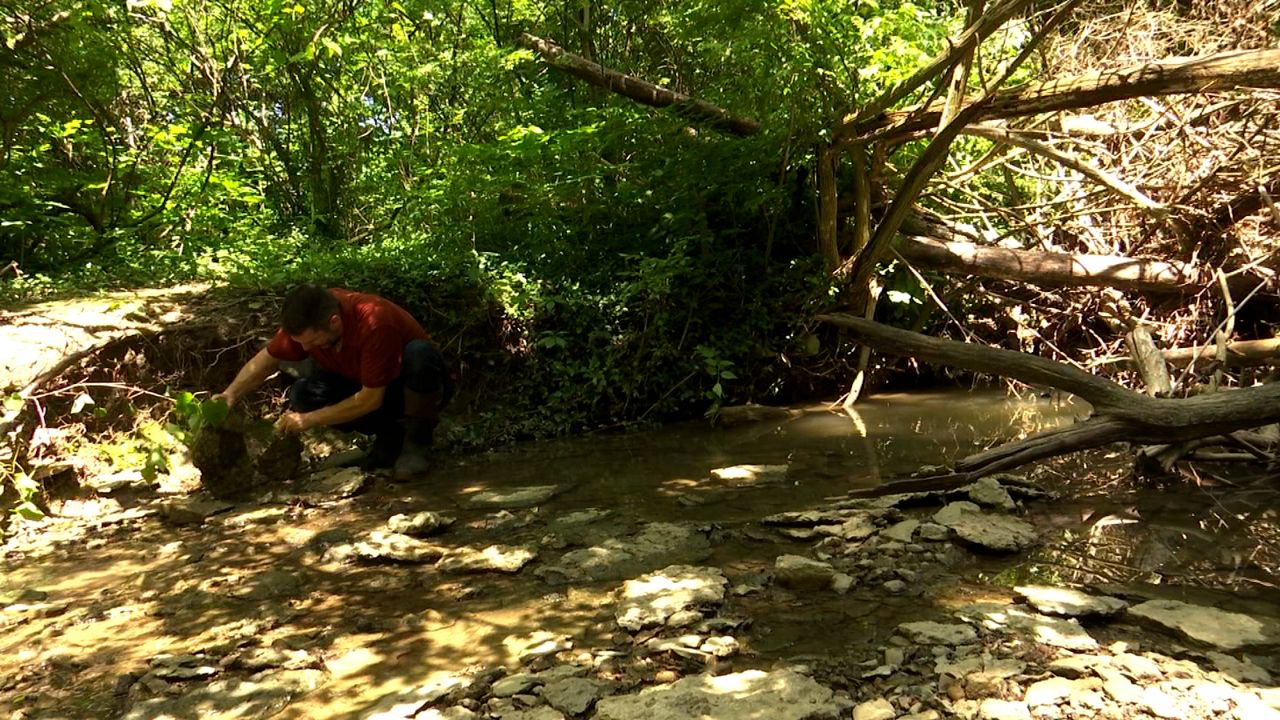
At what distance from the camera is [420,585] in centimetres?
304

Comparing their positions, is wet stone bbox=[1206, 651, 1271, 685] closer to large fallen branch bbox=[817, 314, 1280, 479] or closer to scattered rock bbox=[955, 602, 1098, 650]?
scattered rock bbox=[955, 602, 1098, 650]

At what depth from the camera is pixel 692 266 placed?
6512mm

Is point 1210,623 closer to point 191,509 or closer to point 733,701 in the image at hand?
point 733,701

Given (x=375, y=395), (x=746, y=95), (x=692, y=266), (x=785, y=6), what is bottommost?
(x=375, y=395)

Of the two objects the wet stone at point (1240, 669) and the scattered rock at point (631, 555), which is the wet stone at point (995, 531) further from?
the scattered rock at point (631, 555)

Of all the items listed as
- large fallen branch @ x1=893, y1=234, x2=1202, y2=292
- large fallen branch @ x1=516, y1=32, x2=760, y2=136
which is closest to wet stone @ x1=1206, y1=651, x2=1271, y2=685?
large fallen branch @ x1=893, y1=234, x2=1202, y2=292

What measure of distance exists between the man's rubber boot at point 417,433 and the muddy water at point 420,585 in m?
0.16

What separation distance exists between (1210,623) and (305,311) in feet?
13.2

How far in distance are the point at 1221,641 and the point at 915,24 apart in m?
5.81

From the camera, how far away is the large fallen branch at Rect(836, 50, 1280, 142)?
12.7ft

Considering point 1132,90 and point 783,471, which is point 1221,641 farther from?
point 1132,90

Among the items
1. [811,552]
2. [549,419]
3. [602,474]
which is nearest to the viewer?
[811,552]

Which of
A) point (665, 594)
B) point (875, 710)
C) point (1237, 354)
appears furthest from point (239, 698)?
point (1237, 354)

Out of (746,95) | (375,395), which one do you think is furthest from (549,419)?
(746,95)
